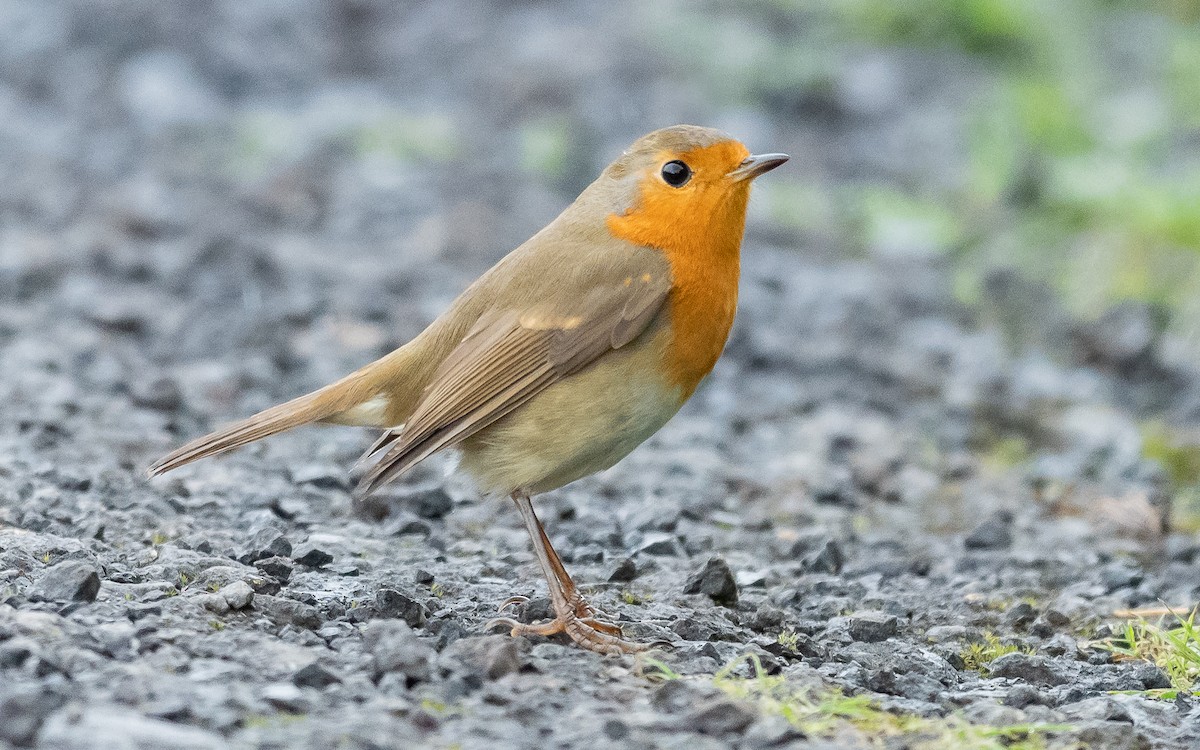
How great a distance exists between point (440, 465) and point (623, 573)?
1.42 metres

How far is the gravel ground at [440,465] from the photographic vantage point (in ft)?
11.8

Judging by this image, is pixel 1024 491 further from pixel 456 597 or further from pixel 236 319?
pixel 236 319

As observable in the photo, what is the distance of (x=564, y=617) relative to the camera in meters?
4.27

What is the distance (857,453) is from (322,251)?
139 inches

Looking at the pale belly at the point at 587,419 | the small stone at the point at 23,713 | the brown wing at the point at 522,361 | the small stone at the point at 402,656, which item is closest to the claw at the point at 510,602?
the pale belly at the point at 587,419

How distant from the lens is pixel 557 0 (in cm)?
1351

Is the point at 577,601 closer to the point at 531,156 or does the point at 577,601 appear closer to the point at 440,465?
the point at 440,465

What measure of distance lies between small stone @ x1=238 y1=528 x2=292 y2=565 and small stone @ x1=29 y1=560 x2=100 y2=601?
0.72m

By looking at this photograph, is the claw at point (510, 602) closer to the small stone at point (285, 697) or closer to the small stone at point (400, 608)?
the small stone at point (400, 608)

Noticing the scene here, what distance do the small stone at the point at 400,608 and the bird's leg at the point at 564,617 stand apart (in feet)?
0.68

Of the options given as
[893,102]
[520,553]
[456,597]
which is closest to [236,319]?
[520,553]

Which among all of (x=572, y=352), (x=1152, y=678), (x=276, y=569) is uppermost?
(x=572, y=352)

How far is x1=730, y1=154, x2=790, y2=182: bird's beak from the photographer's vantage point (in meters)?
4.68

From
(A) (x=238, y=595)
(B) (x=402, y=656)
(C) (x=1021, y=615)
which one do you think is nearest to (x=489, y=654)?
(B) (x=402, y=656)
